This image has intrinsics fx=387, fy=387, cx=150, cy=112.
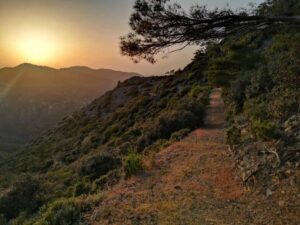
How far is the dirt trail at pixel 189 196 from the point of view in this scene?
8.07 m

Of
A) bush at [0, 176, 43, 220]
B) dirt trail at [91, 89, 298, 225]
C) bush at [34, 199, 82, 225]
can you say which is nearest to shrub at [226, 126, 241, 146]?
dirt trail at [91, 89, 298, 225]

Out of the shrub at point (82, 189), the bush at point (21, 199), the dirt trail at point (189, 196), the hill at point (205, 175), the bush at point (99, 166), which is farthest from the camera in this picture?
the bush at point (99, 166)

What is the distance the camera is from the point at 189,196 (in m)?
9.36

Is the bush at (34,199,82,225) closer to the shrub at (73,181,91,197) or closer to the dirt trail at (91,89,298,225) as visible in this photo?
the dirt trail at (91,89,298,225)

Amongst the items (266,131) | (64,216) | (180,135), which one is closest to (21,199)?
(64,216)

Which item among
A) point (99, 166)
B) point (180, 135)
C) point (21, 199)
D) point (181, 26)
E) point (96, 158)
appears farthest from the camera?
point (180, 135)

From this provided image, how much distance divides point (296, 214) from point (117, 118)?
109 ft

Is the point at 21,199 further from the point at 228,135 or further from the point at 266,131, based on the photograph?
the point at 266,131

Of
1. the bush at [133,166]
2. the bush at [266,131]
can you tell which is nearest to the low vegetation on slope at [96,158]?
the bush at [133,166]

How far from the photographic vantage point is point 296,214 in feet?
25.0

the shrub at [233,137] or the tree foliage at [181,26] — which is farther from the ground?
the tree foliage at [181,26]

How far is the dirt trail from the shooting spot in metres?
8.07

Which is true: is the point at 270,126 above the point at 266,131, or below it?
above

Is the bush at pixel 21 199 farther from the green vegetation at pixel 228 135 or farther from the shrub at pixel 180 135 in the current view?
the shrub at pixel 180 135
